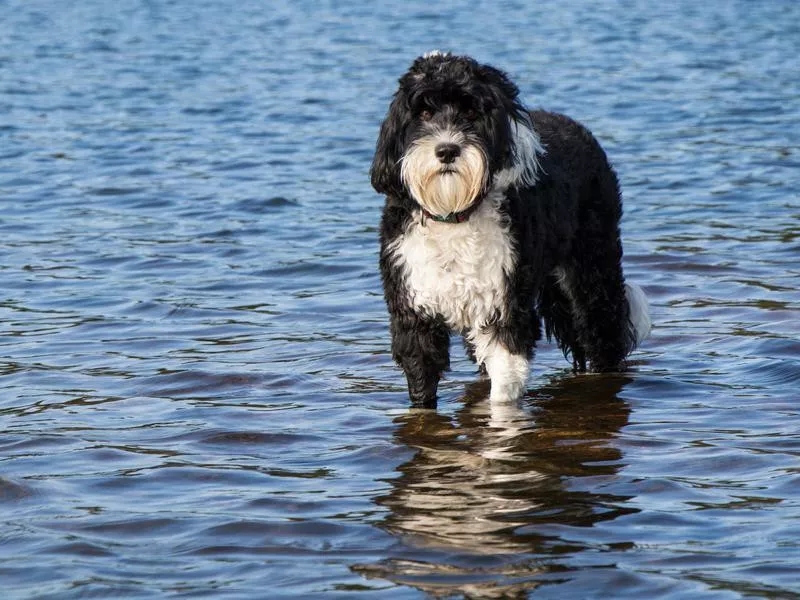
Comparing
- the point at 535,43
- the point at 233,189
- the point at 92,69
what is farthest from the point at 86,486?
the point at 535,43

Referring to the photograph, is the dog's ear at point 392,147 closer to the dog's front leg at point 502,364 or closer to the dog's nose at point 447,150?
the dog's nose at point 447,150

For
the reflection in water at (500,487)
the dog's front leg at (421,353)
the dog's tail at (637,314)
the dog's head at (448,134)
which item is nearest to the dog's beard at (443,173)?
the dog's head at (448,134)

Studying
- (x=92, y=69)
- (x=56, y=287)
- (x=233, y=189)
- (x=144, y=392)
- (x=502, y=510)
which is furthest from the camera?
(x=92, y=69)

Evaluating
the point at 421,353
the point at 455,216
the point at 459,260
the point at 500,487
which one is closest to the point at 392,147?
the point at 455,216

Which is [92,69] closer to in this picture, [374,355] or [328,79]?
[328,79]

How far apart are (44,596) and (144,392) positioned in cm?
→ 282

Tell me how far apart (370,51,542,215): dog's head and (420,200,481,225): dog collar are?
0.04 metres

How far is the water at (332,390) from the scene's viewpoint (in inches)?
208

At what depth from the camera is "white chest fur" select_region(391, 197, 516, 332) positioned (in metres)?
6.60

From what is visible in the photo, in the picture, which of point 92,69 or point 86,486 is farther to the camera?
point 92,69

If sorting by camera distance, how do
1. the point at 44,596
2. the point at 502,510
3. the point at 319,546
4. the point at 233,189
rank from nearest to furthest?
the point at 44,596 → the point at 319,546 → the point at 502,510 → the point at 233,189

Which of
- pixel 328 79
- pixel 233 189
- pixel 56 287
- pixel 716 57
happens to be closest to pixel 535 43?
pixel 716 57

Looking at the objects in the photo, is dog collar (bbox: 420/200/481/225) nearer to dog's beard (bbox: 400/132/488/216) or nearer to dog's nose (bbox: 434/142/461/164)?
dog's beard (bbox: 400/132/488/216)

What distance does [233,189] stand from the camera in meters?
13.9
